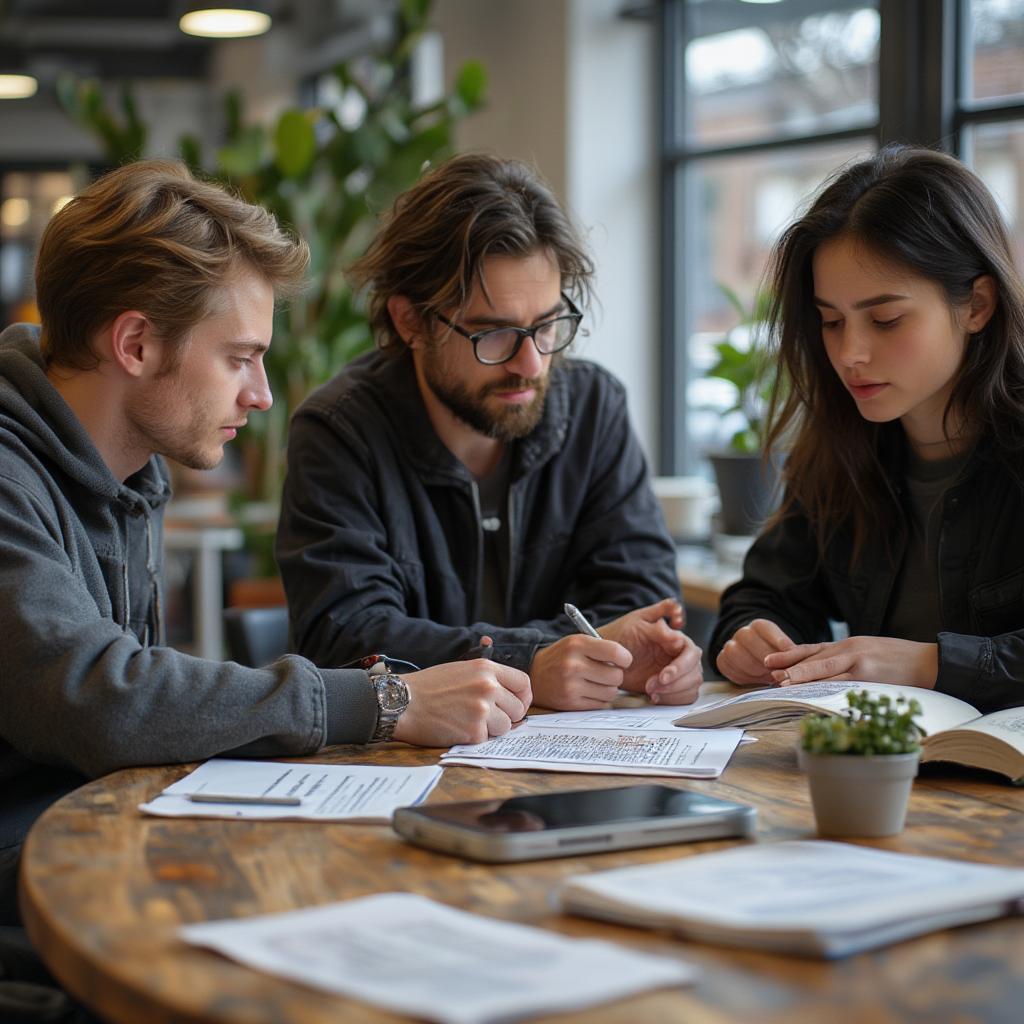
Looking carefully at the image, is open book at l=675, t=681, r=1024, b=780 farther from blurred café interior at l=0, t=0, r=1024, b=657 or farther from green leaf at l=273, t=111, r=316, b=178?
green leaf at l=273, t=111, r=316, b=178

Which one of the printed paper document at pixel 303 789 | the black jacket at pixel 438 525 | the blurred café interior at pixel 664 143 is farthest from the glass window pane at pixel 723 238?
the printed paper document at pixel 303 789

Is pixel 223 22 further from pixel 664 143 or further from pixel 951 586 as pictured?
pixel 951 586

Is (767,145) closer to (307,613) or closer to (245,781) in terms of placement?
(307,613)

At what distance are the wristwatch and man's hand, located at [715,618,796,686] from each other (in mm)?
565

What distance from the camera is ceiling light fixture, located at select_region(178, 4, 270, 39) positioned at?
5.58m

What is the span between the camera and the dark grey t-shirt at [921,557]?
2.10 m

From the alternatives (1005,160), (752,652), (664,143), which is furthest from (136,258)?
(664,143)

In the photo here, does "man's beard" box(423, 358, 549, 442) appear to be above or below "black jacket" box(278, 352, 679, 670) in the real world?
above

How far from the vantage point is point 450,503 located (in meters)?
2.37

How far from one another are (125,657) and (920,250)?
121 cm

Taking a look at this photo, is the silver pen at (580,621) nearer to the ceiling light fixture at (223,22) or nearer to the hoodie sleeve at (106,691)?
the hoodie sleeve at (106,691)

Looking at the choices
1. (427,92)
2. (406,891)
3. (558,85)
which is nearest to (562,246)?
(406,891)

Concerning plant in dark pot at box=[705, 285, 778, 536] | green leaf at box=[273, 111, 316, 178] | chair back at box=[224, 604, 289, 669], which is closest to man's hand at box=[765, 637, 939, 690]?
chair back at box=[224, 604, 289, 669]

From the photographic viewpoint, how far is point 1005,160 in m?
3.53
